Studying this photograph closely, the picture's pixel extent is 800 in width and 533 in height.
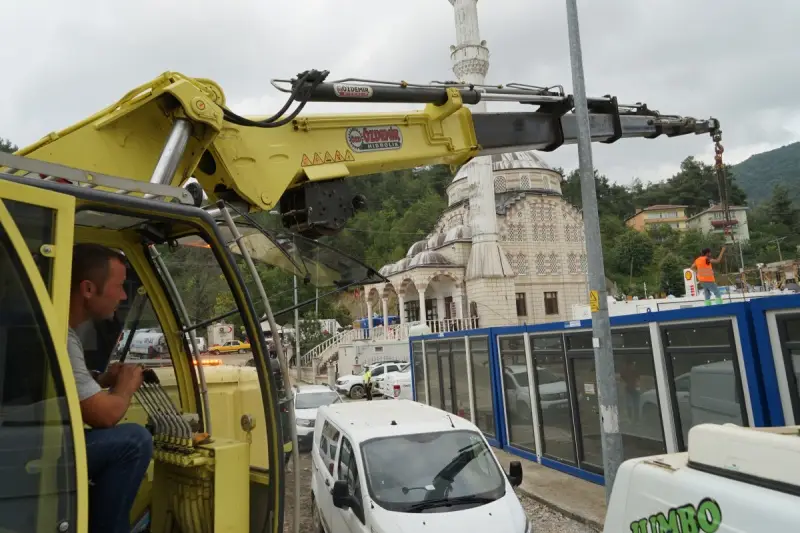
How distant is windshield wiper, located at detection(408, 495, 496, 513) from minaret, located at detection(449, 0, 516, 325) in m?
39.5

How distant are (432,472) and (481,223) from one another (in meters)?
41.2

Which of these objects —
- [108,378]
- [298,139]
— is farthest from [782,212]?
[108,378]

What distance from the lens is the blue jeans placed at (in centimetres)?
262

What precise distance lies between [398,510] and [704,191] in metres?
116

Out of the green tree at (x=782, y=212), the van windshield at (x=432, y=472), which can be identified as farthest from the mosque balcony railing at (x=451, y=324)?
the green tree at (x=782, y=212)

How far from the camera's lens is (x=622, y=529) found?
2684 mm

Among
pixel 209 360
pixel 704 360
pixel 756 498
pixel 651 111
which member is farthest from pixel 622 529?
pixel 651 111

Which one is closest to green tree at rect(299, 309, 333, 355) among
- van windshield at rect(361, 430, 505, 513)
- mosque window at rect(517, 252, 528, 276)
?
mosque window at rect(517, 252, 528, 276)

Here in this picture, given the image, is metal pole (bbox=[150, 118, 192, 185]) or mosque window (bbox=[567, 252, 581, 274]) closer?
metal pole (bbox=[150, 118, 192, 185])

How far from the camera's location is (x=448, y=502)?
5.72 meters

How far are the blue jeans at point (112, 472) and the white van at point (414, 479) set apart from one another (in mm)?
3190

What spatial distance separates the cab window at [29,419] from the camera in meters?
2.11

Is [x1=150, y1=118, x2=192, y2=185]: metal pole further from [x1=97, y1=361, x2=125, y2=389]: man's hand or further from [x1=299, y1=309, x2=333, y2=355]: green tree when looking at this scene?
[x1=299, y1=309, x2=333, y2=355]: green tree

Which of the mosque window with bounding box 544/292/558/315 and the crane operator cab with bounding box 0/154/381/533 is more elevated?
the mosque window with bounding box 544/292/558/315
